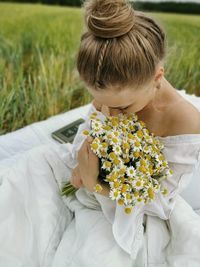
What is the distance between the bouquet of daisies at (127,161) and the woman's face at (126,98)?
0.13 feet

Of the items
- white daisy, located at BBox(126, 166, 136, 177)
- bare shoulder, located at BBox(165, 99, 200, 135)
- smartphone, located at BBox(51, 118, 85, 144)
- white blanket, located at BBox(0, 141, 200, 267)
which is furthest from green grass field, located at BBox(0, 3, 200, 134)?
white daisy, located at BBox(126, 166, 136, 177)

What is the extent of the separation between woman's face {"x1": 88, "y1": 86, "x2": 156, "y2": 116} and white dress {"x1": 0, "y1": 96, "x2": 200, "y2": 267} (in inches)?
4.3

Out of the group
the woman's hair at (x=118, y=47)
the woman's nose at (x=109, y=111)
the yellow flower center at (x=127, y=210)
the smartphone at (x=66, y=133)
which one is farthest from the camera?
the smartphone at (x=66, y=133)

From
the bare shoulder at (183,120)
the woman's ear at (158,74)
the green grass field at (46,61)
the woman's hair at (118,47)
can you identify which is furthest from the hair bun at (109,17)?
the green grass field at (46,61)

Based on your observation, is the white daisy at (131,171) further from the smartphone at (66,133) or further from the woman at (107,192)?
the smartphone at (66,133)

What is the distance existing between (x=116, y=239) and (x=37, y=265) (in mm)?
Answer: 225

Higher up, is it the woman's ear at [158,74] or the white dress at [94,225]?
the woman's ear at [158,74]

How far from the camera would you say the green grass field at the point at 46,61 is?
197 centimetres

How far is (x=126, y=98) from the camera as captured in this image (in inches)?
38.2

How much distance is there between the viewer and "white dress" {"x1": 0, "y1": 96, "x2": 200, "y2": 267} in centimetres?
103

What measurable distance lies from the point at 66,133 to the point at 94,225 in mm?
627

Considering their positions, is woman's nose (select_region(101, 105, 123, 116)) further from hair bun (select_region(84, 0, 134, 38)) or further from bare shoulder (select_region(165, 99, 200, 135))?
hair bun (select_region(84, 0, 134, 38))

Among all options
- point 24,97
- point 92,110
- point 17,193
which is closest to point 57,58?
point 24,97

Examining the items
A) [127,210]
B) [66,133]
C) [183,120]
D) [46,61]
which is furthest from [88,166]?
[46,61]
